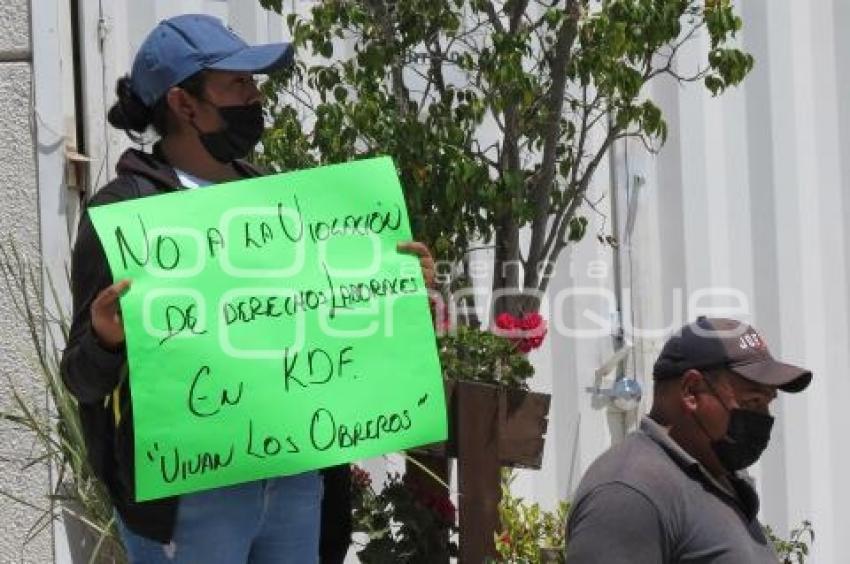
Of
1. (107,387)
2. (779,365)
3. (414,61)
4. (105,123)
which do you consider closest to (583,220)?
(414,61)

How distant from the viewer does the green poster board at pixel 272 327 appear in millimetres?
3480

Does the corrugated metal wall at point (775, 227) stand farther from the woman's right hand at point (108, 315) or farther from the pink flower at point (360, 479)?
the woman's right hand at point (108, 315)

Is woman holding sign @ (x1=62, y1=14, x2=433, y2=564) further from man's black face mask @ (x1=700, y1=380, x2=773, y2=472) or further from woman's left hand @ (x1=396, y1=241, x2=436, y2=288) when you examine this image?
man's black face mask @ (x1=700, y1=380, x2=773, y2=472)

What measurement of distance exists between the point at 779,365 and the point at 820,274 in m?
3.23

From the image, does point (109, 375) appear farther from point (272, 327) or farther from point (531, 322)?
point (531, 322)

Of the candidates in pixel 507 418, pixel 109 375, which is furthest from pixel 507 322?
pixel 109 375

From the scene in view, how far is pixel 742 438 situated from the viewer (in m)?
3.66

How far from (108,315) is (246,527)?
0.51 m

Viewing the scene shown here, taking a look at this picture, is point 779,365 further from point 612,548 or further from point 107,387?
point 107,387

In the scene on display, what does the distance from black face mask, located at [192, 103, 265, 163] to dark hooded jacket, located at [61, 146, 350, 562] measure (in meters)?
0.10

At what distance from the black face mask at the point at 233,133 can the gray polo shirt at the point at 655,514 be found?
94cm

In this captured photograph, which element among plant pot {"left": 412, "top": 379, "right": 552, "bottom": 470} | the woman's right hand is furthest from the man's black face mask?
plant pot {"left": 412, "top": 379, "right": 552, "bottom": 470}

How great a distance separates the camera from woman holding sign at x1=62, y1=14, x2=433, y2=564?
3.54 meters

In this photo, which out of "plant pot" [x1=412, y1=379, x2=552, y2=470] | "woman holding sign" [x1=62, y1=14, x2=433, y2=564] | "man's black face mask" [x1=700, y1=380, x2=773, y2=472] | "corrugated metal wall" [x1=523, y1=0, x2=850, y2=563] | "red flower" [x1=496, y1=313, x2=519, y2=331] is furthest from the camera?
"corrugated metal wall" [x1=523, y1=0, x2=850, y2=563]
